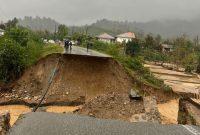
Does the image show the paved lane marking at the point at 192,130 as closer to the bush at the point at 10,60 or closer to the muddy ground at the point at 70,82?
the muddy ground at the point at 70,82

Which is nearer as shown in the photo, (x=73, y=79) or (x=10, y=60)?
(x=73, y=79)

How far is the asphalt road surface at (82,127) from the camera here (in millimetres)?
14938

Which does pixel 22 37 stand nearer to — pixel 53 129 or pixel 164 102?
pixel 164 102

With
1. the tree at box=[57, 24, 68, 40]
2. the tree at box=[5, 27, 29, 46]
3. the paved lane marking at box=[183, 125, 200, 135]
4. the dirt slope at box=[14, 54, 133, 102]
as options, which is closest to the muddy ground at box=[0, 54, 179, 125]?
the dirt slope at box=[14, 54, 133, 102]

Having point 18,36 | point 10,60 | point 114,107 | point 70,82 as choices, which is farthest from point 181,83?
point 114,107

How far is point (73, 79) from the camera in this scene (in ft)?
119

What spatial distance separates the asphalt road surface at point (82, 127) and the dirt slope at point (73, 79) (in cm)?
1704

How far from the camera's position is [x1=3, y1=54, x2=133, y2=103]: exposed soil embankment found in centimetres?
3522

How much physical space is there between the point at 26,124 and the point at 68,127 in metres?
2.20

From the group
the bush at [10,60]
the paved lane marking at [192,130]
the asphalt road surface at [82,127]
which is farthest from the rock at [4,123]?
the bush at [10,60]

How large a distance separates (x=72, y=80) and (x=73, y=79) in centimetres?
16

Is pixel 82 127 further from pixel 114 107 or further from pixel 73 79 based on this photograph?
pixel 73 79

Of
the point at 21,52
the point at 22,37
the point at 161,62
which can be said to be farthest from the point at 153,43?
the point at 21,52

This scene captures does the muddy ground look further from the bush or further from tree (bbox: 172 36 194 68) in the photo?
tree (bbox: 172 36 194 68)
